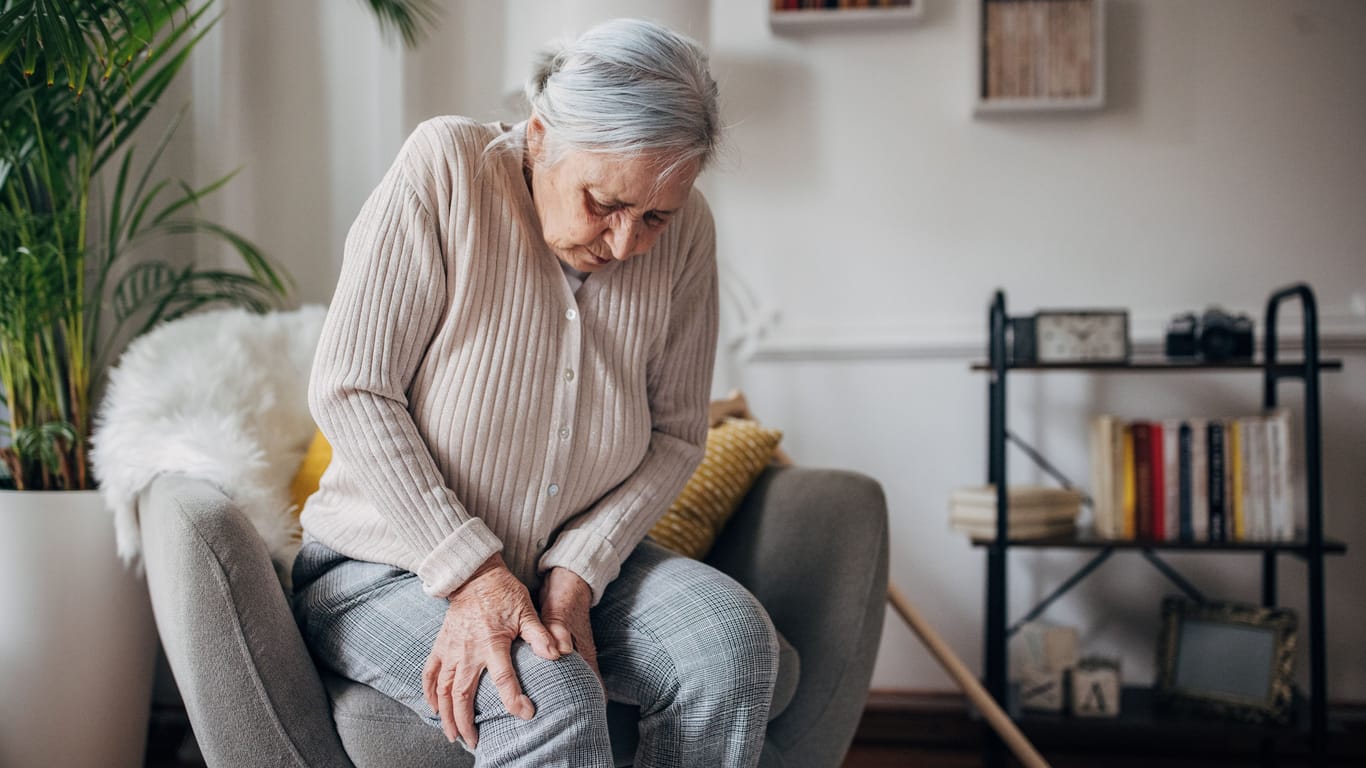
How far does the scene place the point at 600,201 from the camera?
1.10 m

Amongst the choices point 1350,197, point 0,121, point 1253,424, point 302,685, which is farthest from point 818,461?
point 0,121

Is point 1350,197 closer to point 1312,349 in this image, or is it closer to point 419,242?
point 1312,349

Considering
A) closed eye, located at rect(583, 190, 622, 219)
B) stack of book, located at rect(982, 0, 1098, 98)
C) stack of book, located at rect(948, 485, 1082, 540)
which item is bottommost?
stack of book, located at rect(948, 485, 1082, 540)

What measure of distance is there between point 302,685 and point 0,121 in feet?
3.26

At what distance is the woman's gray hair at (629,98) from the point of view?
1.05m

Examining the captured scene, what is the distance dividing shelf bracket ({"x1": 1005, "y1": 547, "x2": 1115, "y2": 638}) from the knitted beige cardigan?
109 centimetres

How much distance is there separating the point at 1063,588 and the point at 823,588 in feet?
3.04

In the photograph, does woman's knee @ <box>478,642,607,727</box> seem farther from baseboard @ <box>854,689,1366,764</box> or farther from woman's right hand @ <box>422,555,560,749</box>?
baseboard @ <box>854,689,1366,764</box>

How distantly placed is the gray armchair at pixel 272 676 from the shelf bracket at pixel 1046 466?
943mm

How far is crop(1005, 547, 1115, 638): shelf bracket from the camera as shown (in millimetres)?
2035

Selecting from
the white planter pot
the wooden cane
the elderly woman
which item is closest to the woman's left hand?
the elderly woman

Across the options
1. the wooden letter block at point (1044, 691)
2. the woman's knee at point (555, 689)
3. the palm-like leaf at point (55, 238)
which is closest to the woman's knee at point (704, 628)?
the woman's knee at point (555, 689)

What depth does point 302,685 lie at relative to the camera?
108 centimetres

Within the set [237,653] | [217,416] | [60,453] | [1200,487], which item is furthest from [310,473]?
[1200,487]
